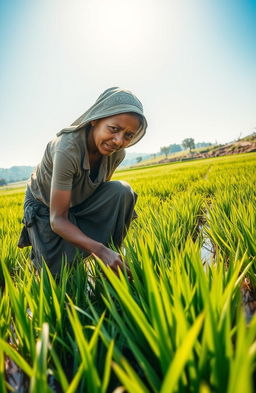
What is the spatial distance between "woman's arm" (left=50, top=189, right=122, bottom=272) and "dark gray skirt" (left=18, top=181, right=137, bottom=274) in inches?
13.1

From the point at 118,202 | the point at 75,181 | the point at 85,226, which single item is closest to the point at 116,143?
the point at 75,181

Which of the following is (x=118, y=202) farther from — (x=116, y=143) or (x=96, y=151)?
(x=116, y=143)

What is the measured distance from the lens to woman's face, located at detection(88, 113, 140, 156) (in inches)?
53.0

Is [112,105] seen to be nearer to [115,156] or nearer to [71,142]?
[71,142]

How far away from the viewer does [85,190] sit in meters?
1.70

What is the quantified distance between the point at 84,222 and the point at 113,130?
0.74 meters

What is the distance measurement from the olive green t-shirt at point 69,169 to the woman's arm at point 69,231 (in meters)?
0.06

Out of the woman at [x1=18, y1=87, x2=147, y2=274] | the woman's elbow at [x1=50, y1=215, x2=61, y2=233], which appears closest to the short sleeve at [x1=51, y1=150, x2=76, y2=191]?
the woman at [x1=18, y1=87, x2=147, y2=274]

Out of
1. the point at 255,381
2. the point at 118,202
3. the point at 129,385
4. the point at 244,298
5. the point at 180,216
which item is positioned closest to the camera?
the point at 129,385

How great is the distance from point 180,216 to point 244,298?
3.42 feet

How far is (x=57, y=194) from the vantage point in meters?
1.34

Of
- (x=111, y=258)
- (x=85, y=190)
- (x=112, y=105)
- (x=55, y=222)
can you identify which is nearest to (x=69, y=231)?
(x=55, y=222)

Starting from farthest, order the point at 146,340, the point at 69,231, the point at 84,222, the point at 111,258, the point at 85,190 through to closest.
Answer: the point at 84,222 → the point at 85,190 → the point at 69,231 → the point at 111,258 → the point at 146,340

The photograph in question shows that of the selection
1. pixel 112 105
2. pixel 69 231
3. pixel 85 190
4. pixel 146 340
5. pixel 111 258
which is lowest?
pixel 146 340
